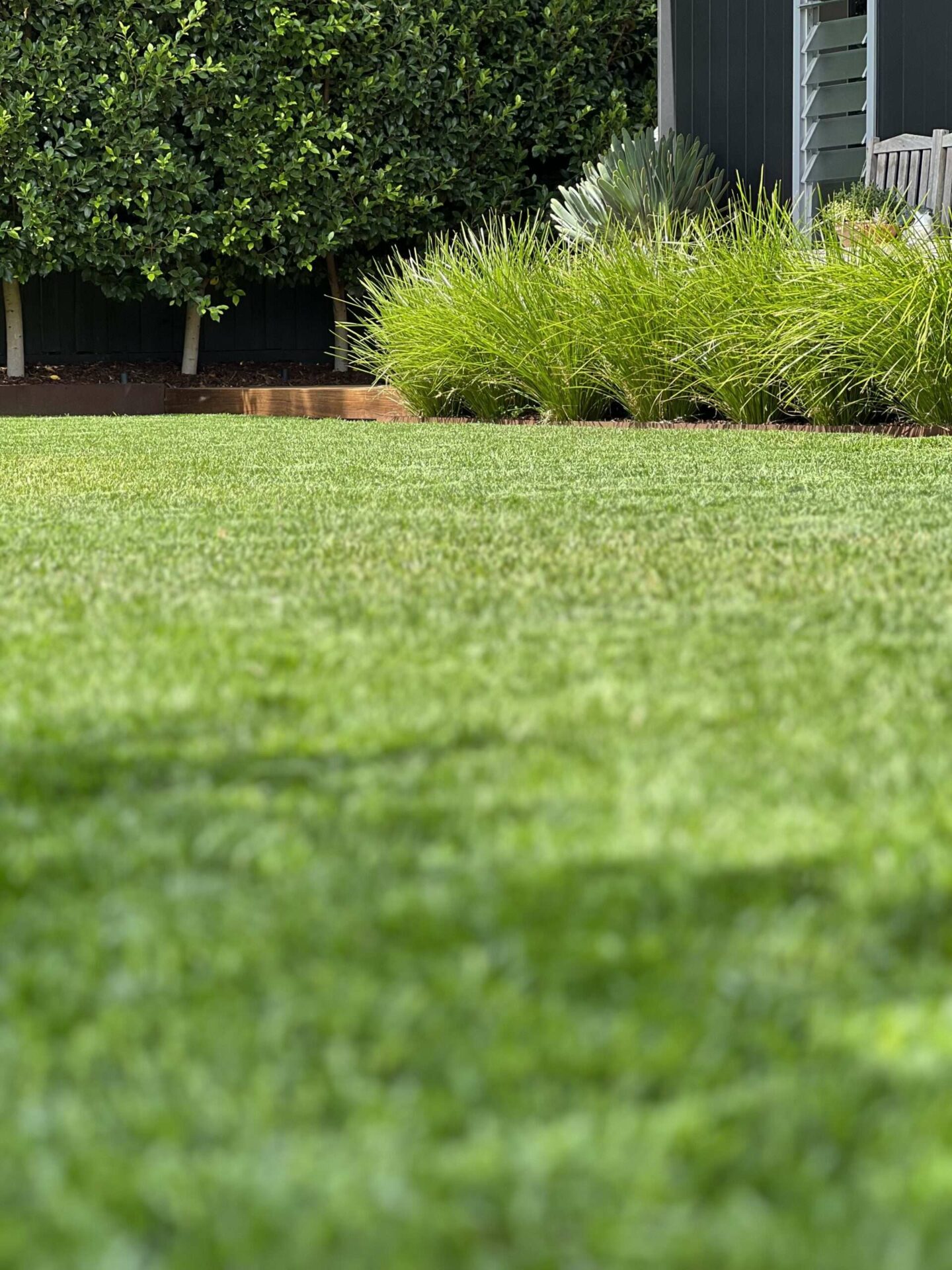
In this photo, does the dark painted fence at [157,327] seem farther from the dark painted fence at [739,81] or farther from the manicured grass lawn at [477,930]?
the manicured grass lawn at [477,930]

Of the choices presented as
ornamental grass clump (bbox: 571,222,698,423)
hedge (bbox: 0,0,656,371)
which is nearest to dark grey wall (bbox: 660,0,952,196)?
hedge (bbox: 0,0,656,371)

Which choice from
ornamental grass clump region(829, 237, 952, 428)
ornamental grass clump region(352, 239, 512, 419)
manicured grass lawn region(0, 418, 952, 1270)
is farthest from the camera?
ornamental grass clump region(352, 239, 512, 419)

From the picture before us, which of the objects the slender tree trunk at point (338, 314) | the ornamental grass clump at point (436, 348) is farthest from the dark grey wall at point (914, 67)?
the slender tree trunk at point (338, 314)

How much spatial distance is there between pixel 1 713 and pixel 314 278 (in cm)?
1081

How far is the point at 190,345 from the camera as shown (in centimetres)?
1170

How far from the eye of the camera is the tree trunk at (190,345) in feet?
38.0

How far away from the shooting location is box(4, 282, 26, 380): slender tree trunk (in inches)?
433

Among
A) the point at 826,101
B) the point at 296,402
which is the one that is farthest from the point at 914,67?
the point at 296,402

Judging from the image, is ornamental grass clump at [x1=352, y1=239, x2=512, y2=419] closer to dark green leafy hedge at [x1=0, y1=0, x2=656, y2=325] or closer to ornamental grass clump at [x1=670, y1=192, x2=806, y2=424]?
ornamental grass clump at [x1=670, y1=192, x2=806, y2=424]

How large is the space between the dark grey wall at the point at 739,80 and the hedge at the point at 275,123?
134 centimetres

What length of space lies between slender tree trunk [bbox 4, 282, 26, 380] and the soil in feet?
0.29

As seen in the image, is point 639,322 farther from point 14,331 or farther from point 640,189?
point 14,331

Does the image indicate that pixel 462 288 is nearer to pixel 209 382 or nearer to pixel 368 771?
pixel 209 382

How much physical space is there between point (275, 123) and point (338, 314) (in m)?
1.81
